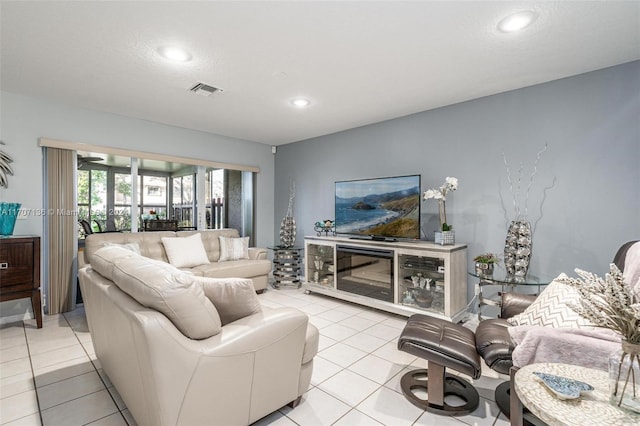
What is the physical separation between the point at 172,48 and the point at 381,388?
3001 millimetres

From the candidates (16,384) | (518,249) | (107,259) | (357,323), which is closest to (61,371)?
(16,384)

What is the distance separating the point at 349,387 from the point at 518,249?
1.99 meters

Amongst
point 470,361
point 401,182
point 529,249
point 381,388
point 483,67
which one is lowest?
point 381,388

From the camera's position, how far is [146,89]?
313cm

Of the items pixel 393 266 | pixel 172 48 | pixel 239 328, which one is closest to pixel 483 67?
pixel 393 266

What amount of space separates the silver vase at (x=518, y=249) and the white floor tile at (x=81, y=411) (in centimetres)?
333

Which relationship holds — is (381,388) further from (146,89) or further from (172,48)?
(146,89)

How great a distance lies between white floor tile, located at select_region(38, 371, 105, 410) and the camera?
1.97m

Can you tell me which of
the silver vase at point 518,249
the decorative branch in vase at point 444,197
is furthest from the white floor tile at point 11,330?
the silver vase at point 518,249

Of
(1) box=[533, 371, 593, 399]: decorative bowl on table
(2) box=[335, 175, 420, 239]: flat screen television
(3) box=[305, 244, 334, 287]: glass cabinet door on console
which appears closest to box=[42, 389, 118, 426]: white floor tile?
(1) box=[533, 371, 593, 399]: decorative bowl on table

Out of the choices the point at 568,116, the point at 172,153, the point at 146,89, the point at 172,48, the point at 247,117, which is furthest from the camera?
the point at 172,153

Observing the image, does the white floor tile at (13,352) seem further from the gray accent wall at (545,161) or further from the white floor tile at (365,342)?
the gray accent wall at (545,161)

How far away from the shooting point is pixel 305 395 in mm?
2021

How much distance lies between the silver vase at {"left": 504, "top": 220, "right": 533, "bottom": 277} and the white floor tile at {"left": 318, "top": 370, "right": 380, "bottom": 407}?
172cm
